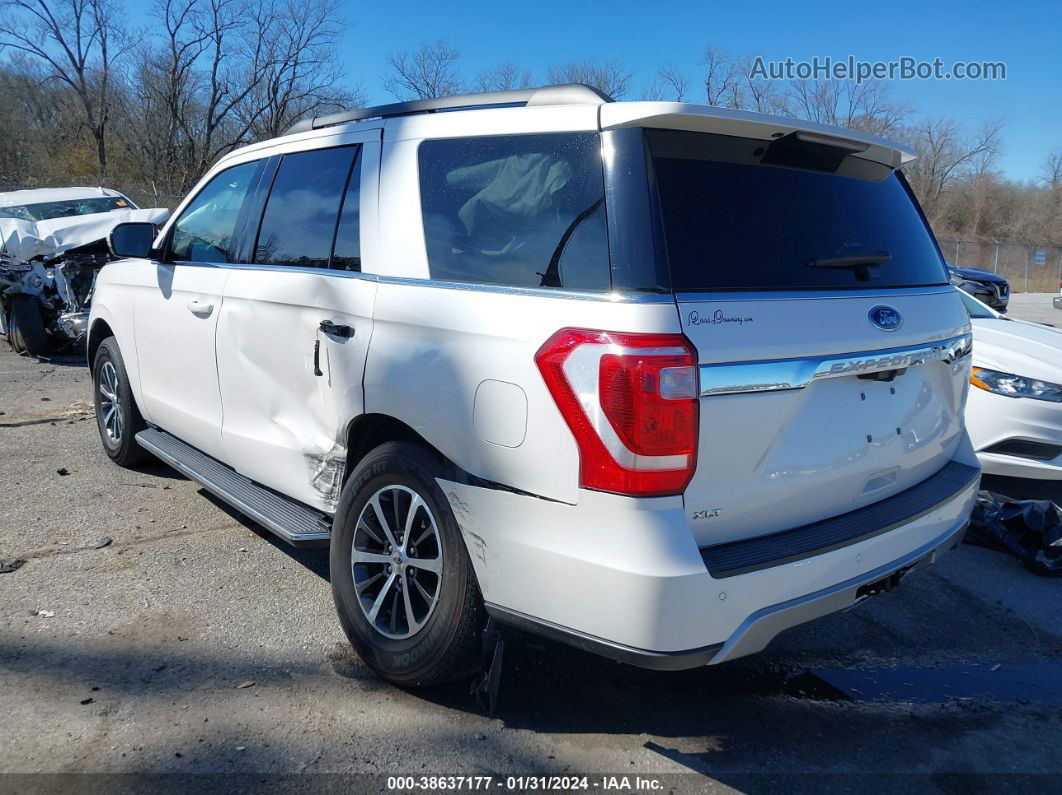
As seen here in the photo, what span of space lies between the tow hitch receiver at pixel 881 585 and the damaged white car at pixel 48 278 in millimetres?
9446

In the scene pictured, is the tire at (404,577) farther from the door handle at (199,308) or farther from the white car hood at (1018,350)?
the white car hood at (1018,350)

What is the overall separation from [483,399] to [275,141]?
225 cm

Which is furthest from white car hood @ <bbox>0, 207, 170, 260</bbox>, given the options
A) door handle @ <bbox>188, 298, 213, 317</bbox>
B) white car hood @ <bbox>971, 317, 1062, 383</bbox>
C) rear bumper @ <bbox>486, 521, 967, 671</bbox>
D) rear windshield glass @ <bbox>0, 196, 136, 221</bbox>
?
rear bumper @ <bbox>486, 521, 967, 671</bbox>

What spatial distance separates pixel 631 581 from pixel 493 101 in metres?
1.73

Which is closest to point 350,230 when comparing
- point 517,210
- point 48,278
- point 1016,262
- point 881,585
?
point 517,210

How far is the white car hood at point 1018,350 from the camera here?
507 cm

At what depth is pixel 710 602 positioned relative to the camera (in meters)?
2.23

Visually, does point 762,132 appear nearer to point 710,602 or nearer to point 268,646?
point 710,602

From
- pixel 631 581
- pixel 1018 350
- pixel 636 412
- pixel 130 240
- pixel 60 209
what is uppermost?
pixel 60 209

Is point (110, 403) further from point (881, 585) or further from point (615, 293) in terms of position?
point (881, 585)

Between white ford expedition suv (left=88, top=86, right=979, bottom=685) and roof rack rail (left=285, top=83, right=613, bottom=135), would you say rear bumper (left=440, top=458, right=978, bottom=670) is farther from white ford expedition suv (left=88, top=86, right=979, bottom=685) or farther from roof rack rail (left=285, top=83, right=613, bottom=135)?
roof rack rail (left=285, top=83, right=613, bottom=135)

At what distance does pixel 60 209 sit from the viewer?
42.0 feet

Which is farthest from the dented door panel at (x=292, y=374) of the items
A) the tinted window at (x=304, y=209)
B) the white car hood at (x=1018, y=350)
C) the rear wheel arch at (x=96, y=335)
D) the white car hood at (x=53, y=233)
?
the white car hood at (x=53, y=233)

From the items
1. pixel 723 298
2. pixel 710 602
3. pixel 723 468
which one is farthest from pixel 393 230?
pixel 710 602
